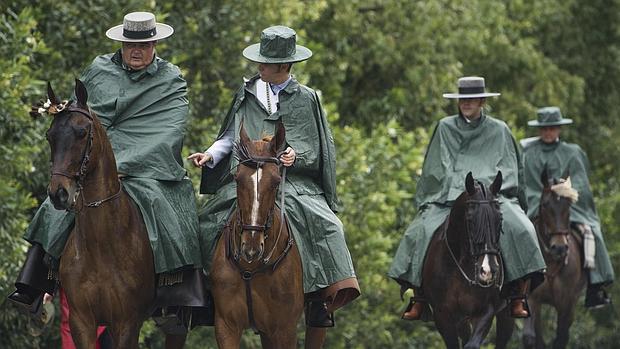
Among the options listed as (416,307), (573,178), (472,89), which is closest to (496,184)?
(472,89)

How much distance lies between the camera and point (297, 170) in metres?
13.2

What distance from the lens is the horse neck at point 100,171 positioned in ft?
38.9

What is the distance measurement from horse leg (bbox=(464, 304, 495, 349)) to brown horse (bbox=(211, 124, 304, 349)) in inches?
125

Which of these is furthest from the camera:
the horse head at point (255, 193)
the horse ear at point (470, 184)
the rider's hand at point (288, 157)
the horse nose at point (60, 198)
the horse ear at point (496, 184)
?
the horse ear at point (496, 184)

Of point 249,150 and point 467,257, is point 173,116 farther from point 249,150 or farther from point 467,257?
point 467,257

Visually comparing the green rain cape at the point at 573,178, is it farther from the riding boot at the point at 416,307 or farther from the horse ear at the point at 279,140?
the horse ear at the point at 279,140

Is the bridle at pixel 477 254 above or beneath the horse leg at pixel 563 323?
above

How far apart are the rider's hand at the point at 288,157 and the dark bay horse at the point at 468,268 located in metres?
3.20

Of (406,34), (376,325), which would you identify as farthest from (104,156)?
(406,34)

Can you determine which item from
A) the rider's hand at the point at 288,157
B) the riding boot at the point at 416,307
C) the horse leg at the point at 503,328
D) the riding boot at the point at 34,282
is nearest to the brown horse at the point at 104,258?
the riding boot at the point at 34,282

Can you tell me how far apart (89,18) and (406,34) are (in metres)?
9.50

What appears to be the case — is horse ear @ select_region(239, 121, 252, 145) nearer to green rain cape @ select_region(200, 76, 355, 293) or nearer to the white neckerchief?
green rain cape @ select_region(200, 76, 355, 293)

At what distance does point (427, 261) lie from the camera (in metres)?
16.1

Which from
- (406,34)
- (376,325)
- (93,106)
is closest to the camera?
(93,106)
